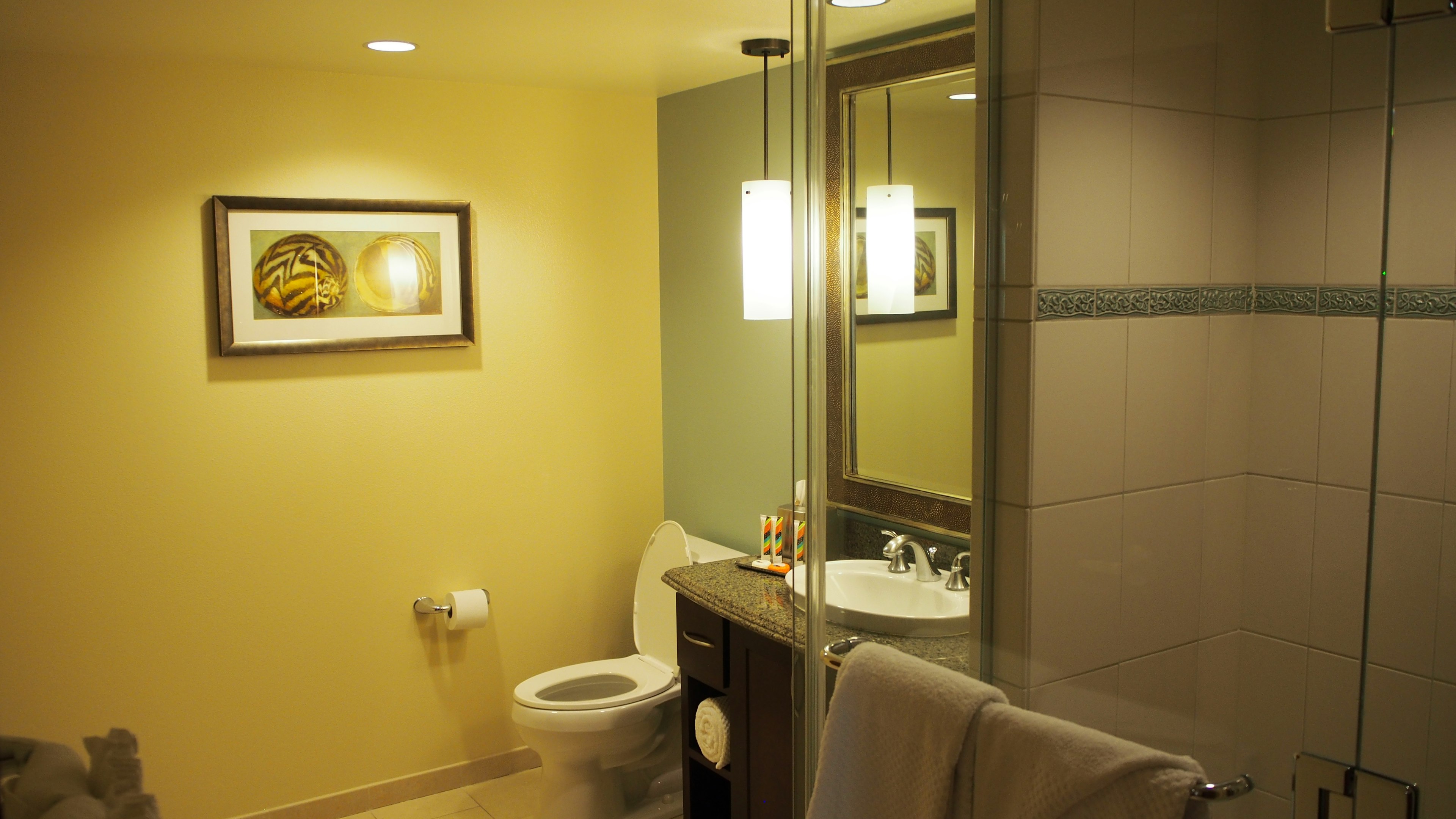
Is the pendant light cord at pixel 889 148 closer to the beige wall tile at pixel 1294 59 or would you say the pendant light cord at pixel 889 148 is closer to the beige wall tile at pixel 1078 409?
the beige wall tile at pixel 1078 409

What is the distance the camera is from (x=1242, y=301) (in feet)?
3.76

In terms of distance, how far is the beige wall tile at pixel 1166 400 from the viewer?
47.7 inches

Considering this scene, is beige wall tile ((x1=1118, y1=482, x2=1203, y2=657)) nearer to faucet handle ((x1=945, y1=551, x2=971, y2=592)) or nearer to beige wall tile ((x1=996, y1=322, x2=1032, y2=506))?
beige wall tile ((x1=996, y1=322, x2=1032, y2=506))

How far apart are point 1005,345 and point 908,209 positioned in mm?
306

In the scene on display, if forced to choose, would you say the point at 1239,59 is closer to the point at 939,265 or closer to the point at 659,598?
the point at 939,265

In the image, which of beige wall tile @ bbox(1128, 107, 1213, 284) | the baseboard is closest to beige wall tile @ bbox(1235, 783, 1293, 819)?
beige wall tile @ bbox(1128, 107, 1213, 284)

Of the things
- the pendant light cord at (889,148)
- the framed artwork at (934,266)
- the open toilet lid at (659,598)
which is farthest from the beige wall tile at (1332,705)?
the open toilet lid at (659,598)

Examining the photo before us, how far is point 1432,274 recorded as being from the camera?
94 centimetres

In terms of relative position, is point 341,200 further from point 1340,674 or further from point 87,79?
point 1340,674

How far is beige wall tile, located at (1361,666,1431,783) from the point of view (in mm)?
966

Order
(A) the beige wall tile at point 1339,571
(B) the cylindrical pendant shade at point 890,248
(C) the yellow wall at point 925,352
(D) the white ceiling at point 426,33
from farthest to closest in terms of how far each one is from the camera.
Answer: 1. (D) the white ceiling at point 426,33
2. (B) the cylindrical pendant shade at point 890,248
3. (C) the yellow wall at point 925,352
4. (A) the beige wall tile at point 1339,571

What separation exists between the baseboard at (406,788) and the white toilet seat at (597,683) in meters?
0.38

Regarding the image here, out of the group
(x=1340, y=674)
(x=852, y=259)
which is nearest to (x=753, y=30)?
(x=852, y=259)

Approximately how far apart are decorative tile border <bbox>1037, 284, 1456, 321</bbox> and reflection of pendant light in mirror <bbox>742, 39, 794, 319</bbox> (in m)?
1.30
